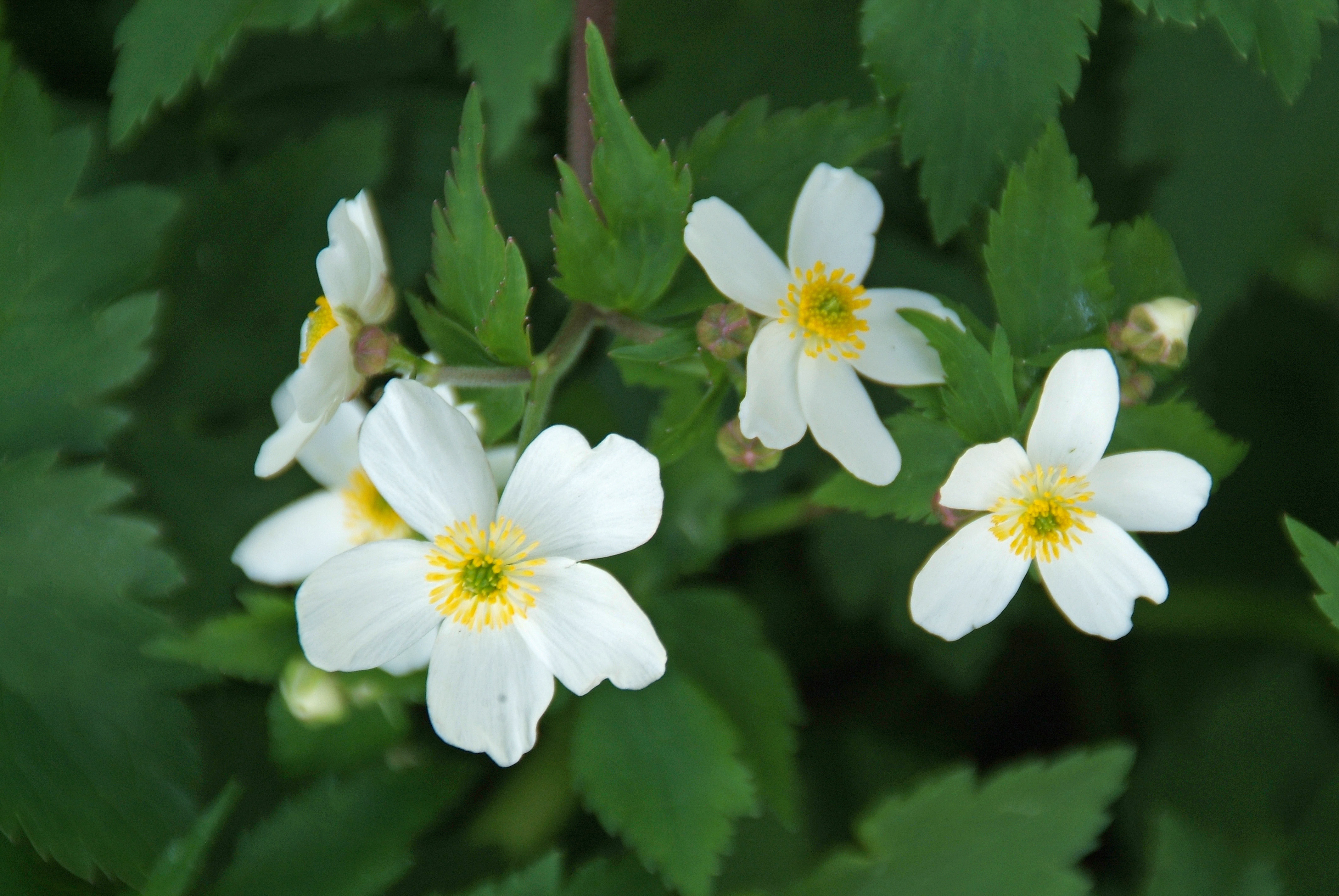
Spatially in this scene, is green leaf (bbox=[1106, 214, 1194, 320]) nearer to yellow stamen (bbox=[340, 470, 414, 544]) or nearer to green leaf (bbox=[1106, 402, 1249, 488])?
green leaf (bbox=[1106, 402, 1249, 488])

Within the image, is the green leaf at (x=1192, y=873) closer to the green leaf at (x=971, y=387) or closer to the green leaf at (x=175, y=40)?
the green leaf at (x=971, y=387)

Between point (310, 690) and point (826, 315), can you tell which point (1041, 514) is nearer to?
point (826, 315)

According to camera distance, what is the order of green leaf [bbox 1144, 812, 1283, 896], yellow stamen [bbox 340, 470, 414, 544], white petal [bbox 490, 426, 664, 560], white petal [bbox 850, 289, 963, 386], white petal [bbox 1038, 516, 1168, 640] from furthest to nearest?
green leaf [bbox 1144, 812, 1283, 896] → yellow stamen [bbox 340, 470, 414, 544] → white petal [bbox 850, 289, 963, 386] → white petal [bbox 1038, 516, 1168, 640] → white petal [bbox 490, 426, 664, 560]

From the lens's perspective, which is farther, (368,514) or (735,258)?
(368,514)

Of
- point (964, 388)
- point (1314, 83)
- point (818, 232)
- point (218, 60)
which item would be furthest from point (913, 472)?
point (1314, 83)

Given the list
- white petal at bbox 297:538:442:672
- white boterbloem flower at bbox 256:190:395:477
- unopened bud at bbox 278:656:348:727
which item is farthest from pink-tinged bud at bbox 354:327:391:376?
unopened bud at bbox 278:656:348:727

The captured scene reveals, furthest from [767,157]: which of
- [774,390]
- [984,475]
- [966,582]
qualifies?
[966,582]
